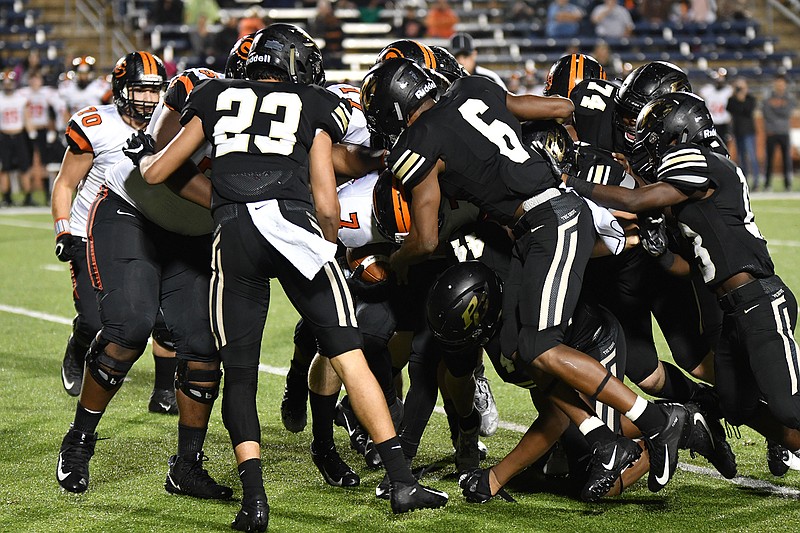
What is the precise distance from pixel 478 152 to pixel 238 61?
0.99 metres

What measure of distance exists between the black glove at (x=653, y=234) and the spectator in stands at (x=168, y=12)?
16.3 m

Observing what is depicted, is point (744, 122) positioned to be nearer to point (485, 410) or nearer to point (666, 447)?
point (485, 410)

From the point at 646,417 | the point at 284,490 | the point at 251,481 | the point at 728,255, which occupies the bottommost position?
the point at 284,490

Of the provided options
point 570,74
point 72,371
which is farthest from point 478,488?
point 72,371

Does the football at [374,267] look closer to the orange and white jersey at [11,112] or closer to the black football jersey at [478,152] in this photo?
the black football jersey at [478,152]

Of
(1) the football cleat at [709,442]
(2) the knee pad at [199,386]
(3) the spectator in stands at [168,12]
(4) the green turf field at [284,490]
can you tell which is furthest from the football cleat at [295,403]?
(3) the spectator in stands at [168,12]

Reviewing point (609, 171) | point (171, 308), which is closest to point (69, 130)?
point (171, 308)

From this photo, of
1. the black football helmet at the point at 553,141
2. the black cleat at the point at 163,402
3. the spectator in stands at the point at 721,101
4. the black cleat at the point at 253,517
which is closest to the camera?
the black cleat at the point at 253,517

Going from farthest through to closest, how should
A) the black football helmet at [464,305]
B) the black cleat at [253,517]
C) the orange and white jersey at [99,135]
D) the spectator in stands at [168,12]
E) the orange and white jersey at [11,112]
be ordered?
the spectator in stands at [168,12] → the orange and white jersey at [11,112] → the orange and white jersey at [99,135] → the black football helmet at [464,305] → the black cleat at [253,517]

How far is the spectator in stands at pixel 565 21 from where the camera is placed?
19531 mm

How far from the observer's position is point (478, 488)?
4.12 metres

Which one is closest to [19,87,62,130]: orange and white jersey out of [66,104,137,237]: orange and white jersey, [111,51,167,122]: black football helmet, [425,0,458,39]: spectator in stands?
[425,0,458,39]: spectator in stands

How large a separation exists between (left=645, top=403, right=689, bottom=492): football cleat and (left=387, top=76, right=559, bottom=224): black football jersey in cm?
95

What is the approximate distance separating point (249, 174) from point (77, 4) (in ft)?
56.6
